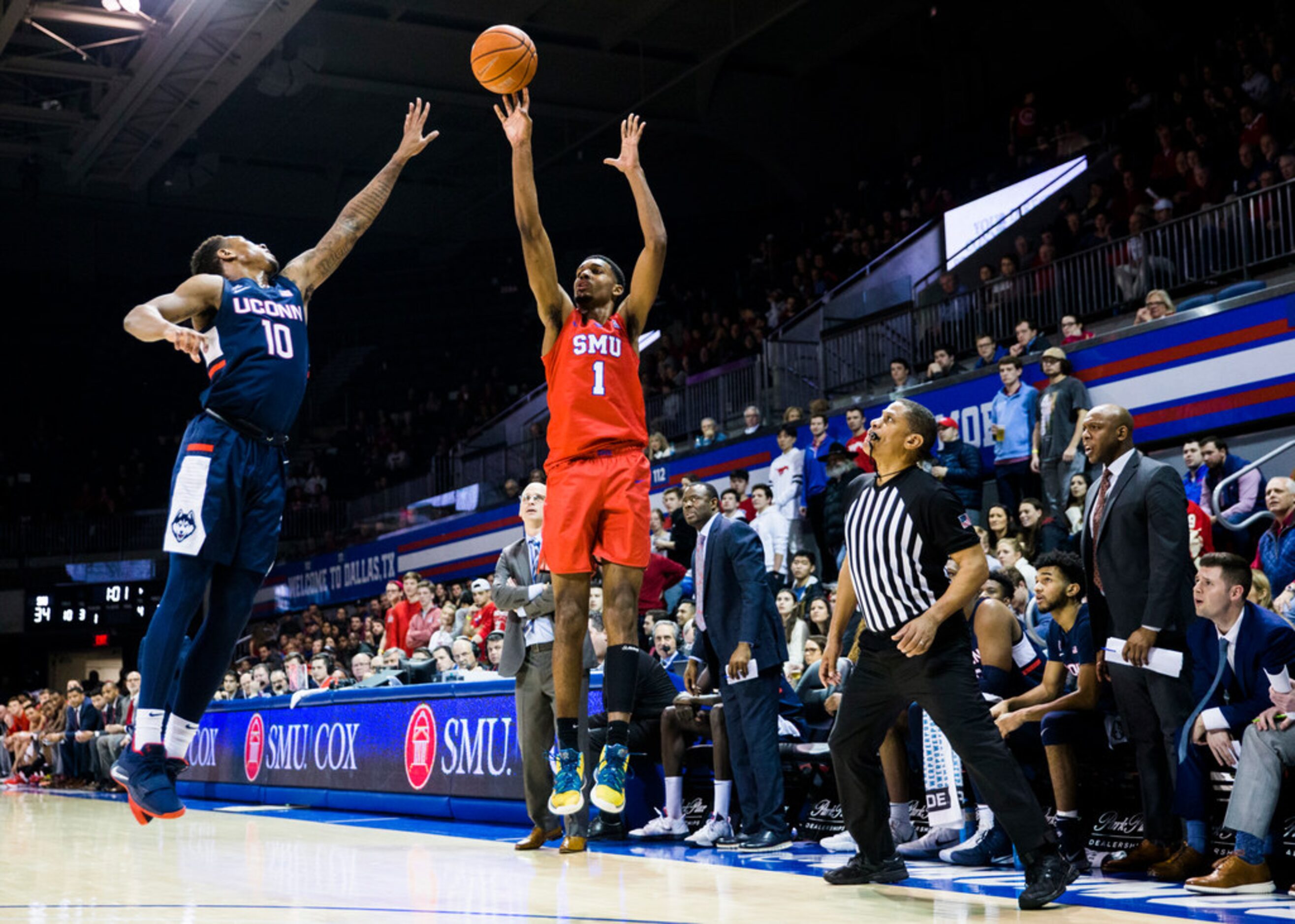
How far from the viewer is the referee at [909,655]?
4.80 meters

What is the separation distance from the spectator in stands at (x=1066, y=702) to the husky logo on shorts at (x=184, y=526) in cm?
364

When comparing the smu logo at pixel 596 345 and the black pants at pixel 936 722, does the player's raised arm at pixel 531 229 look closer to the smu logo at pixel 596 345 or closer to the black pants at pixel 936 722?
the smu logo at pixel 596 345

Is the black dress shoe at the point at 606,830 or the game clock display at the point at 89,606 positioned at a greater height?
the game clock display at the point at 89,606

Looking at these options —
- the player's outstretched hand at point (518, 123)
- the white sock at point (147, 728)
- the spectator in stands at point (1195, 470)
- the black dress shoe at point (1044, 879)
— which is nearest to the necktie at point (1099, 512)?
the black dress shoe at point (1044, 879)

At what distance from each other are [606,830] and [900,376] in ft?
25.9

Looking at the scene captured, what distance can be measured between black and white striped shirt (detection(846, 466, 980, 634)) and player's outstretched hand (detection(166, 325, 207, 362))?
2.61 meters

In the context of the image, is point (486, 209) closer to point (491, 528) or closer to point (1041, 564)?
point (491, 528)

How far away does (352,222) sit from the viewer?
17.5 feet

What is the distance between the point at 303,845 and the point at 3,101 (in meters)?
18.0

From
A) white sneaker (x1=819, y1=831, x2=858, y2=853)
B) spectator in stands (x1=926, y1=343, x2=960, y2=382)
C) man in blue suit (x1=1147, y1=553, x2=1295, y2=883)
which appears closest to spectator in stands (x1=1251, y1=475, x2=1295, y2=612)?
man in blue suit (x1=1147, y1=553, x2=1295, y2=883)

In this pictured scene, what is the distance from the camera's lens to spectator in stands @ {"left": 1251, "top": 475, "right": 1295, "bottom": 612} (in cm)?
821

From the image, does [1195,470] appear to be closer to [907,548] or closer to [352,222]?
[907,548]

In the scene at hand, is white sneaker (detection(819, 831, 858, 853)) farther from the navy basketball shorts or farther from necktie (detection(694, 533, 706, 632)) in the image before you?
the navy basketball shorts

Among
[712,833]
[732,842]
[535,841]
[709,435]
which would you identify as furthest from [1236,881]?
[709,435]
